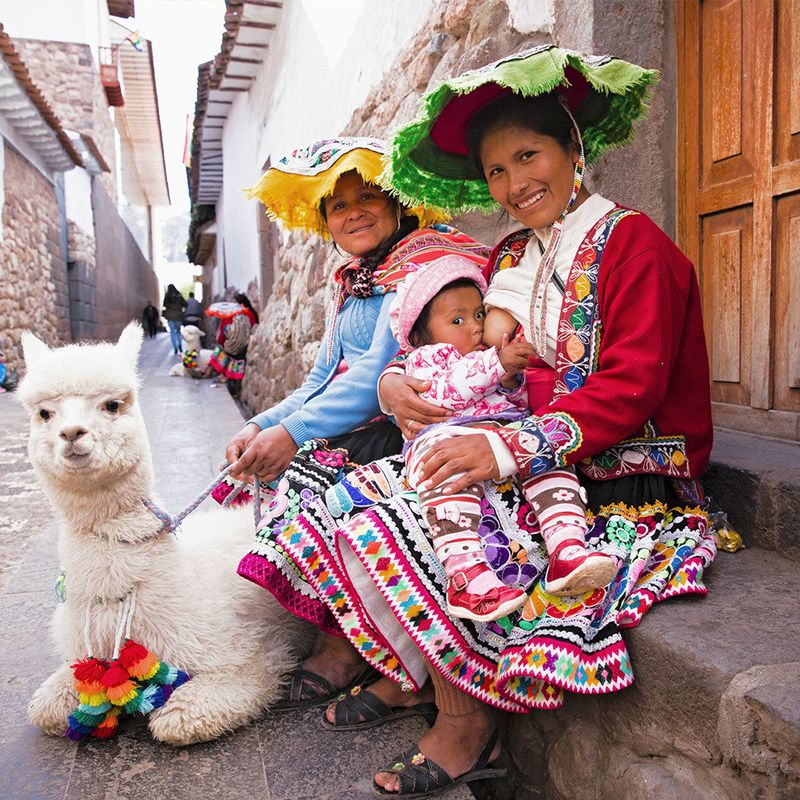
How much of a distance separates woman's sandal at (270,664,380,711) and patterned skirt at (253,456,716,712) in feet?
0.76

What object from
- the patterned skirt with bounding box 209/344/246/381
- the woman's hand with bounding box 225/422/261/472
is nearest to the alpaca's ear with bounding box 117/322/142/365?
the woman's hand with bounding box 225/422/261/472

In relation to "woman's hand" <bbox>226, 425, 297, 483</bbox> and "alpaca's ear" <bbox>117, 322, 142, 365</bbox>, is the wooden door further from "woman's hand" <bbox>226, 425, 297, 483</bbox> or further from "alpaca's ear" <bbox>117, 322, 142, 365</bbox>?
"alpaca's ear" <bbox>117, 322, 142, 365</bbox>

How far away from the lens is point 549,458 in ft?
5.44

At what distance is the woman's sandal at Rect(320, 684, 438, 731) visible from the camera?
1.96 m

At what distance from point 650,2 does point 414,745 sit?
2.67 meters

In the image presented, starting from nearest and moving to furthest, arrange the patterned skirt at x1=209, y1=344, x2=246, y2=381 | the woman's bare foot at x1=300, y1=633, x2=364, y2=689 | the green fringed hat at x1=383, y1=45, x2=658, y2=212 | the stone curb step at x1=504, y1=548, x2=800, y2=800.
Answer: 1. the stone curb step at x1=504, y1=548, x2=800, y2=800
2. the green fringed hat at x1=383, y1=45, x2=658, y2=212
3. the woman's bare foot at x1=300, y1=633, x2=364, y2=689
4. the patterned skirt at x1=209, y1=344, x2=246, y2=381

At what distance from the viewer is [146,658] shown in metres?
1.90

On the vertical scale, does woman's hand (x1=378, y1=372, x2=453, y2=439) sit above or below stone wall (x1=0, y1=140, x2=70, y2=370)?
below

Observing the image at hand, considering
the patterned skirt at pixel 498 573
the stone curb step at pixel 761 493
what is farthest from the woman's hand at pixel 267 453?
the stone curb step at pixel 761 493

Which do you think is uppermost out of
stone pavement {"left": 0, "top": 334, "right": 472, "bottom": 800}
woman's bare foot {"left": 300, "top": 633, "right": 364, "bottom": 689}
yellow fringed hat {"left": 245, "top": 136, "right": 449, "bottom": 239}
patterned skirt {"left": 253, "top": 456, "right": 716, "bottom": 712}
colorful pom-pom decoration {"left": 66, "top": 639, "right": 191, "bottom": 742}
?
yellow fringed hat {"left": 245, "top": 136, "right": 449, "bottom": 239}

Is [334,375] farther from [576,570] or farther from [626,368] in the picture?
[576,570]

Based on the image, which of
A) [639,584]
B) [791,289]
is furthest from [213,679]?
[791,289]

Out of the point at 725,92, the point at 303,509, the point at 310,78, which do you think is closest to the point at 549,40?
the point at 725,92

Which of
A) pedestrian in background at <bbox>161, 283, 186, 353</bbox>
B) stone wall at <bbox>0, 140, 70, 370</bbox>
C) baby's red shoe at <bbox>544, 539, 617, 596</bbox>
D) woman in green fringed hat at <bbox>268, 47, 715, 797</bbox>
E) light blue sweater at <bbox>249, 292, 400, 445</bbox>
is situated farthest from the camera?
pedestrian in background at <bbox>161, 283, 186, 353</bbox>
